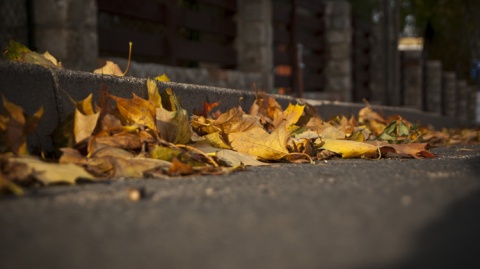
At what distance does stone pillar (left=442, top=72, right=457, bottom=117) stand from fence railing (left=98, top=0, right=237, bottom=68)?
13198 mm

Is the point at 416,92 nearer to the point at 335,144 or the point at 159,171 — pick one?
the point at 335,144

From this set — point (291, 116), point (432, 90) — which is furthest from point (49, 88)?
point (432, 90)

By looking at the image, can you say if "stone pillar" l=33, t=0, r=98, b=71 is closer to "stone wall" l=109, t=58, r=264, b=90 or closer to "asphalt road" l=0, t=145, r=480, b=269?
"stone wall" l=109, t=58, r=264, b=90

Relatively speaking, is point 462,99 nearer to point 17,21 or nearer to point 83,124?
point 17,21

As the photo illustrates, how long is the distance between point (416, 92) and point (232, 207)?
15.4 m

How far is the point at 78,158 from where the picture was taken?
191 cm

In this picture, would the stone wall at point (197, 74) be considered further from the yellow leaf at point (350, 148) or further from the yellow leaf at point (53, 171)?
the yellow leaf at point (53, 171)

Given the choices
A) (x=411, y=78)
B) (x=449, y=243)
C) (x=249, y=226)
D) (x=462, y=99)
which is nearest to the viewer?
(x=449, y=243)

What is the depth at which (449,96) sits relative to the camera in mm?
20703

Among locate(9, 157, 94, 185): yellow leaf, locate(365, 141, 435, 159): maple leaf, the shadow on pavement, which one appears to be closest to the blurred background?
locate(9, 157, 94, 185): yellow leaf

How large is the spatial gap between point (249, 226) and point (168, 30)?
19.2 feet

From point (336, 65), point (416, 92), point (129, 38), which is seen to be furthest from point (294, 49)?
point (416, 92)

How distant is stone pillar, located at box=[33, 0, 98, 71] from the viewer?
4.62 meters

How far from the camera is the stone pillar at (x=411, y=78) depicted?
52.9 ft
